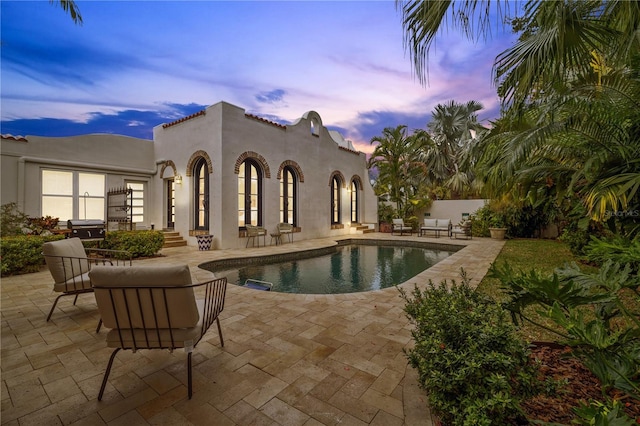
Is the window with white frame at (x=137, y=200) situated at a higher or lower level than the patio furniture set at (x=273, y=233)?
higher

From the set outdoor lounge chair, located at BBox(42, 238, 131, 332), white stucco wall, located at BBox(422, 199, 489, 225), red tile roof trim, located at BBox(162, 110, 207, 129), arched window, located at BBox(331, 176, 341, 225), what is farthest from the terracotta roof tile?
white stucco wall, located at BBox(422, 199, 489, 225)

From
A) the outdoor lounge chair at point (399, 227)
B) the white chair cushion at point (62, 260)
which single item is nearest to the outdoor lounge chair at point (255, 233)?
the white chair cushion at point (62, 260)

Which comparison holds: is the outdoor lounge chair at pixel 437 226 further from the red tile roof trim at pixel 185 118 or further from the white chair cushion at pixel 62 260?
the white chair cushion at pixel 62 260

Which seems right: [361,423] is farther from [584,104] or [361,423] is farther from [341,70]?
[341,70]

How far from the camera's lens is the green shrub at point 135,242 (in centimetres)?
784

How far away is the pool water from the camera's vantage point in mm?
6102

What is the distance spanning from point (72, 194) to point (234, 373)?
11.4m

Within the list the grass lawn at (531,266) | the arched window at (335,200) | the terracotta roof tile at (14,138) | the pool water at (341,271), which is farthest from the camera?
the arched window at (335,200)

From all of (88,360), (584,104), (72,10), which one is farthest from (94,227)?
(584,104)

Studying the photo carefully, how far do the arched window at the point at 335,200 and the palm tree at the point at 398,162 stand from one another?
2772 mm

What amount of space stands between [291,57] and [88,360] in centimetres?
1076

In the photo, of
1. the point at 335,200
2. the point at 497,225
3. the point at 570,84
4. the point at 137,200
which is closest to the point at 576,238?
the point at 570,84

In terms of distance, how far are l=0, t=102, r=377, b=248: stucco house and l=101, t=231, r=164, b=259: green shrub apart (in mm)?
1713

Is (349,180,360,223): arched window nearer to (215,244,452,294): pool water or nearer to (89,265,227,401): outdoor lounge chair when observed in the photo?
(215,244,452,294): pool water
